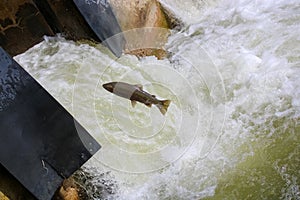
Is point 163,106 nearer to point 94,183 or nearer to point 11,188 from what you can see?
point 94,183

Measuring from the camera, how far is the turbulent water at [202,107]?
3725 mm

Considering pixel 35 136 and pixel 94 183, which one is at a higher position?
pixel 35 136

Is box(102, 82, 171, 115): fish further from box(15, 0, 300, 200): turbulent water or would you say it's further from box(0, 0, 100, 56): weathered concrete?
box(0, 0, 100, 56): weathered concrete

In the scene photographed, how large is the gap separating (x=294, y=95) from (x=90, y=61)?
2.16 meters

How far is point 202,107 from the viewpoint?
14.0 feet

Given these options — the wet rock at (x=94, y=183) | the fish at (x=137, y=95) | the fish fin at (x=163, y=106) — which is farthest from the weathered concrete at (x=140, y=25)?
the wet rock at (x=94, y=183)

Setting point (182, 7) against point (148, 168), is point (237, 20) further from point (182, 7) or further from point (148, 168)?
point (148, 168)

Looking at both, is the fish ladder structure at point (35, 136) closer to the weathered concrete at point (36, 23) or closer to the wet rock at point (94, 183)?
the wet rock at point (94, 183)

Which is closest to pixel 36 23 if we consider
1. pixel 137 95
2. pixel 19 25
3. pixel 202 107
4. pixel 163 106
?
pixel 19 25

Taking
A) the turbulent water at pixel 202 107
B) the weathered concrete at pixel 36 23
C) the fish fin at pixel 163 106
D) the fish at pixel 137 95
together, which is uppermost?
the weathered concrete at pixel 36 23

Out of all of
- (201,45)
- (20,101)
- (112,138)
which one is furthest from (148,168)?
(201,45)

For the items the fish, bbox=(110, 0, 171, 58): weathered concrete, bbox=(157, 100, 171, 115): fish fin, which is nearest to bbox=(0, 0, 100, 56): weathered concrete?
bbox=(110, 0, 171, 58): weathered concrete

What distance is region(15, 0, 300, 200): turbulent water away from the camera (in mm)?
3725

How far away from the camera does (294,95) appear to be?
404cm
